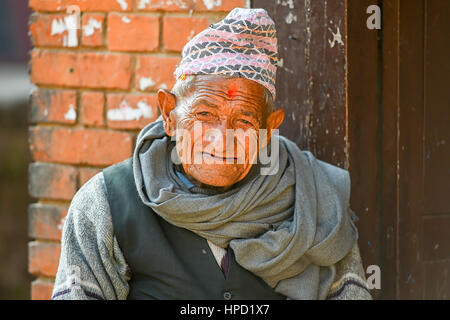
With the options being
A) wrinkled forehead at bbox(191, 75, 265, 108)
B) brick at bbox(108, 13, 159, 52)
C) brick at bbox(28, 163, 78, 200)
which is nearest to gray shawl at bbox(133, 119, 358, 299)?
wrinkled forehead at bbox(191, 75, 265, 108)

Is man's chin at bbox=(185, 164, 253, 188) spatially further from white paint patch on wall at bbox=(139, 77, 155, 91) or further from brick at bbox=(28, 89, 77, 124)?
brick at bbox=(28, 89, 77, 124)

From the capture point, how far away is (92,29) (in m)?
3.20

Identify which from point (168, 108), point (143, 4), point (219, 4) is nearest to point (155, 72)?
point (143, 4)

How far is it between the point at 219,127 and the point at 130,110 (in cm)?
83

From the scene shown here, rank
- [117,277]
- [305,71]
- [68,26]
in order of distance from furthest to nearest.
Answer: [68,26] < [305,71] < [117,277]

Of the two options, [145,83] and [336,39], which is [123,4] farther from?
[336,39]

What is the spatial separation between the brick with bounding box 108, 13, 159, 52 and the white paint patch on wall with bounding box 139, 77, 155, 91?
141mm

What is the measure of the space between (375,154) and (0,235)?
4049 millimetres

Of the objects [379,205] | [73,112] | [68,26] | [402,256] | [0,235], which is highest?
[68,26]

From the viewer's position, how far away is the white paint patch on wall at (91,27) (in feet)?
10.5

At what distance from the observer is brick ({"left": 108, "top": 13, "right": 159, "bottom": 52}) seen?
3117 mm

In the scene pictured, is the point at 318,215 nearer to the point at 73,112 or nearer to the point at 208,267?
the point at 208,267

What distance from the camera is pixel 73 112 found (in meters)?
3.25

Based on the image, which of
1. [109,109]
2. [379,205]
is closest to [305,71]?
[379,205]
